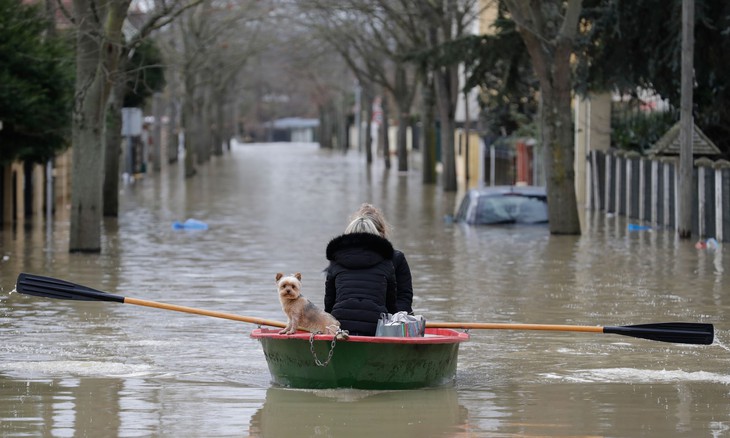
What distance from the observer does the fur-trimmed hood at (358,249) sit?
11633 mm

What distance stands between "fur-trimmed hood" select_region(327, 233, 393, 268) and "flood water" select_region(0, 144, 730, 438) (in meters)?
1.00

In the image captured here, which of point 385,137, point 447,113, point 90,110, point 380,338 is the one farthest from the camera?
point 385,137

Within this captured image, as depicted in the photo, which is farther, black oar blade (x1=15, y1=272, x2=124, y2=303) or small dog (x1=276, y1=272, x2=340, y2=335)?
black oar blade (x1=15, y1=272, x2=124, y2=303)

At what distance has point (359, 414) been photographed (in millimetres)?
10539

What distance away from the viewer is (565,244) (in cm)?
2664

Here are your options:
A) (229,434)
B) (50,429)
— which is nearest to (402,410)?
(229,434)

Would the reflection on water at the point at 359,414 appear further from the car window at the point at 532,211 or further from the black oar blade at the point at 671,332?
the car window at the point at 532,211

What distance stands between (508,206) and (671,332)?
18.0 m

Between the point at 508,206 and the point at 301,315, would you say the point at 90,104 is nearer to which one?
the point at 508,206

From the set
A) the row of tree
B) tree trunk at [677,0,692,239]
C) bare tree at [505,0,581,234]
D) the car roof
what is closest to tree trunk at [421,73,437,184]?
the row of tree

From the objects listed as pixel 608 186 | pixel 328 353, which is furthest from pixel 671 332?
pixel 608 186

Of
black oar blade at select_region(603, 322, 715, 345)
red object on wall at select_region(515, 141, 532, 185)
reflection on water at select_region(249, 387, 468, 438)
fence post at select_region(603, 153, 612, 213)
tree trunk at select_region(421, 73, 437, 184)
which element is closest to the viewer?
reflection on water at select_region(249, 387, 468, 438)

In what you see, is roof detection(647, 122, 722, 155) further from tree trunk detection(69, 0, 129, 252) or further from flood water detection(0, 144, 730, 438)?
tree trunk detection(69, 0, 129, 252)

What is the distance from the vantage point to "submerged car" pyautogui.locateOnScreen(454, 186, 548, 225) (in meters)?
29.7
